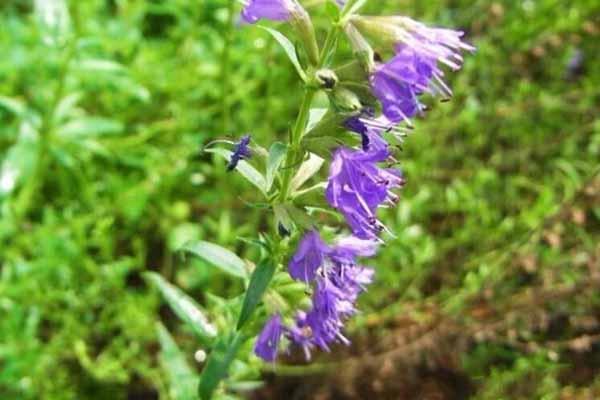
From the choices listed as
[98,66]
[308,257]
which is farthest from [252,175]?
[98,66]

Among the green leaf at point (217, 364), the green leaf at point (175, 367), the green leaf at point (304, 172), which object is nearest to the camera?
the green leaf at point (304, 172)

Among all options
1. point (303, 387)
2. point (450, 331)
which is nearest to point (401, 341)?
point (450, 331)

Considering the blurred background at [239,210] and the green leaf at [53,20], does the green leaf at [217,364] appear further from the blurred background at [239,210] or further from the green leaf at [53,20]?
the green leaf at [53,20]

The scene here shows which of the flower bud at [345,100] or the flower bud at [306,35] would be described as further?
the flower bud at [306,35]

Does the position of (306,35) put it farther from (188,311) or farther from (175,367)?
(175,367)

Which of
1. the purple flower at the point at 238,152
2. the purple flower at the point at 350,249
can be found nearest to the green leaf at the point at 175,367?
the purple flower at the point at 350,249

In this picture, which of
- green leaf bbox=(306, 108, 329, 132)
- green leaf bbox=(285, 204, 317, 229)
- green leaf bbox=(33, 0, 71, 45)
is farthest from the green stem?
green leaf bbox=(285, 204, 317, 229)

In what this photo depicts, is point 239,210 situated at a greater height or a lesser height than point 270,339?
greater
